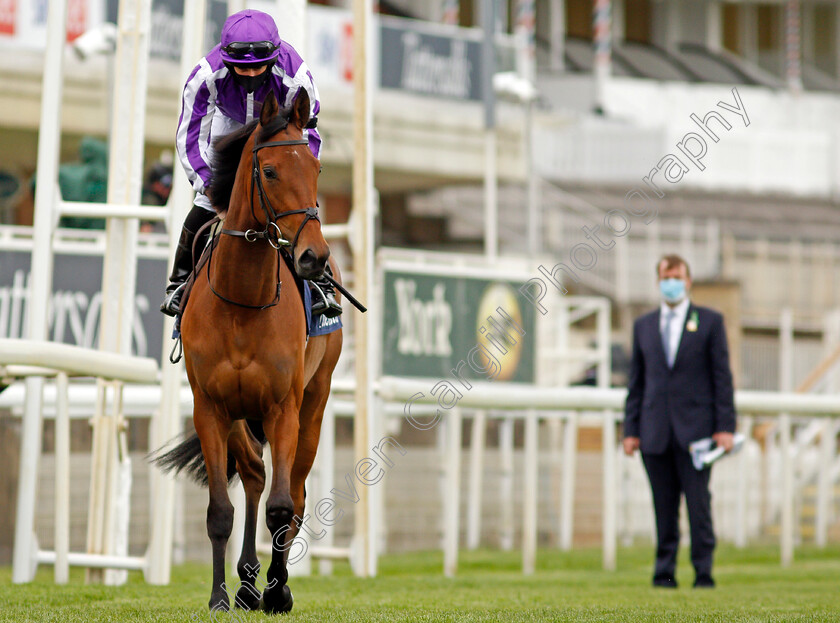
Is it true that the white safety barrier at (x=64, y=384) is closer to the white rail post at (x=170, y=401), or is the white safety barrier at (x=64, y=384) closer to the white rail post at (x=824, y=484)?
the white rail post at (x=170, y=401)

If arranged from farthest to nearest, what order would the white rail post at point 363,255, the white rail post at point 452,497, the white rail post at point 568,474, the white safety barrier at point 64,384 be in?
the white rail post at point 568,474, the white rail post at point 452,497, the white rail post at point 363,255, the white safety barrier at point 64,384

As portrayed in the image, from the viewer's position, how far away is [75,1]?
15.0 meters

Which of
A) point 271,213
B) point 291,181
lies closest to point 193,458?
point 271,213

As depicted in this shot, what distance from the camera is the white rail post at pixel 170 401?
6.95 metres

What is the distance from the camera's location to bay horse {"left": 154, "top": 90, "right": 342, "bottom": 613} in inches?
185

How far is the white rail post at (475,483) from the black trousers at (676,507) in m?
2.14

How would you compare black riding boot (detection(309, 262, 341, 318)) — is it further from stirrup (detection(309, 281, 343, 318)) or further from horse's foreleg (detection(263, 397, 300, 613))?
horse's foreleg (detection(263, 397, 300, 613))

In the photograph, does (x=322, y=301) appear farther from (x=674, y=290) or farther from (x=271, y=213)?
(x=674, y=290)

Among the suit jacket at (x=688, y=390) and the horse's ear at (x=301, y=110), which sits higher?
the horse's ear at (x=301, y=110)

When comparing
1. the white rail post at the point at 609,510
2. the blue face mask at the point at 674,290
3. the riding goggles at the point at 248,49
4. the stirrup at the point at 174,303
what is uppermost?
the riding goggles at the point at 248,49

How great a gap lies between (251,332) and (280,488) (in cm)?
56

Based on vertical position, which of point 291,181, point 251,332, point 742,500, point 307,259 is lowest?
point 742,500

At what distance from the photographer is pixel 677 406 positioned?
25.0 ft

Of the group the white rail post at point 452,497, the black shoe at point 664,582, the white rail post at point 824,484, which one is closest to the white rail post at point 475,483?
→ the white rail post at point 452,497
